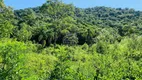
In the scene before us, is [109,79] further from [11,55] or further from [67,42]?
[67,42]

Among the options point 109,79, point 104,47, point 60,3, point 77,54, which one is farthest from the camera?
point 60,3

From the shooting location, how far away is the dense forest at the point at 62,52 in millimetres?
12750

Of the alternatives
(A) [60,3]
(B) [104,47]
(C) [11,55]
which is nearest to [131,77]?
(C) [11,55]

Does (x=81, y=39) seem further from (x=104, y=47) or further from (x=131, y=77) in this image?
(x=131, y=77)

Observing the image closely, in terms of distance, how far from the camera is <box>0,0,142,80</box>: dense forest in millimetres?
12750

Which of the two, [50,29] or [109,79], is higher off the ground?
[50,29]

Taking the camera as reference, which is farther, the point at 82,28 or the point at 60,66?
the point at 82,28

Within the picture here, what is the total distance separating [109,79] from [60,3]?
4234 centimetres

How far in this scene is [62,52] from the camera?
14609mm

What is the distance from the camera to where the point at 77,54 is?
41.3m

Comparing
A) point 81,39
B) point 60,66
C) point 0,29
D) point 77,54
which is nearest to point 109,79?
point 60,66

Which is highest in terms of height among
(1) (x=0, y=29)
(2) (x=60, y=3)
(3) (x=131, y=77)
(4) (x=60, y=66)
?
(2) (x=60, y=3)

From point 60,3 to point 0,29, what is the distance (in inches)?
962

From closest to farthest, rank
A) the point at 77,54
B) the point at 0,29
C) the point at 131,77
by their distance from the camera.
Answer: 1. the point at 131,77
2. the point at 0,29
3. the point at 77,54
